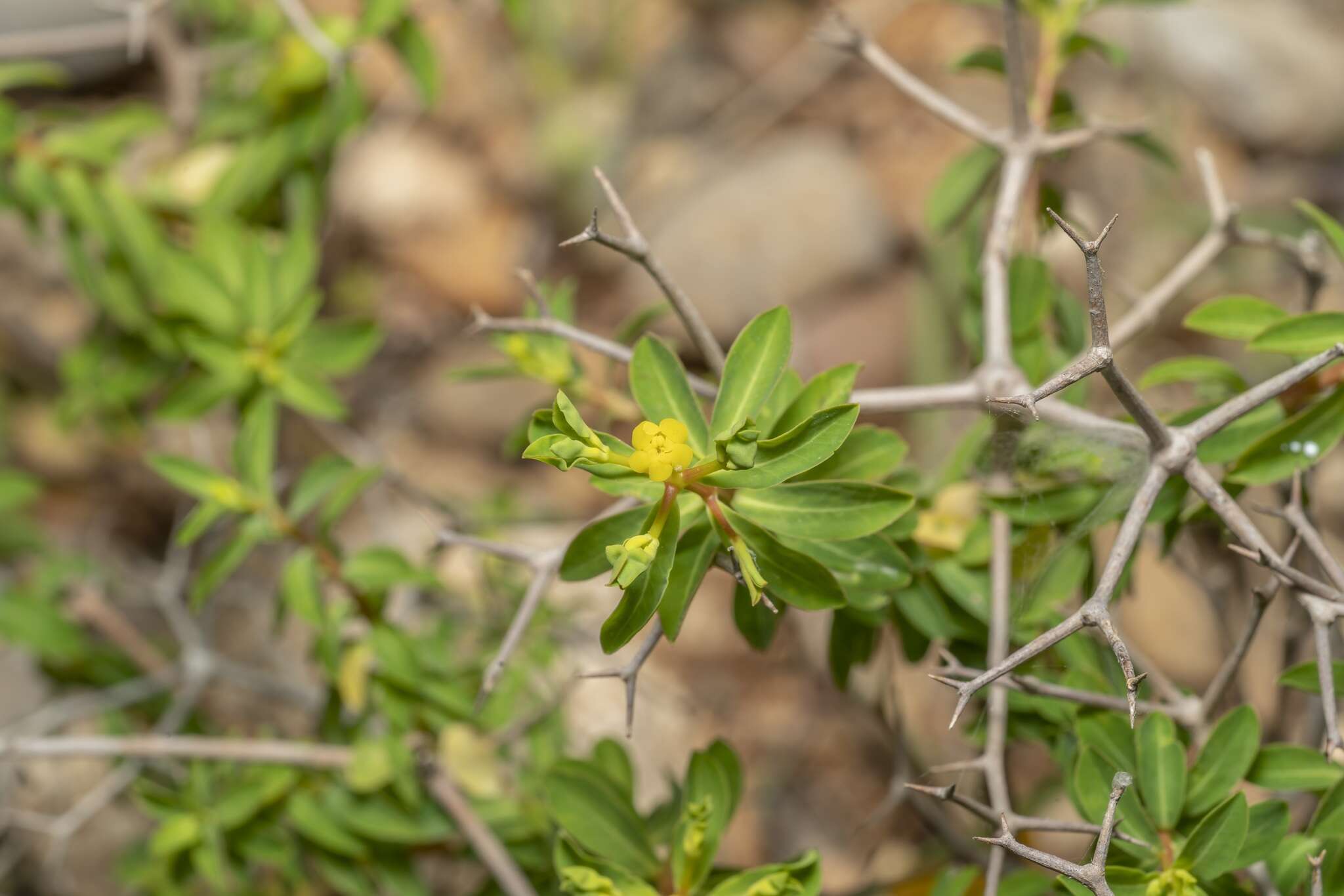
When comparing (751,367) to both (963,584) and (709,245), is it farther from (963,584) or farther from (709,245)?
(709,245)

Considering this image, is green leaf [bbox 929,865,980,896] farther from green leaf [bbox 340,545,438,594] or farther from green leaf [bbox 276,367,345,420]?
green leaf [bbox 276,367,345,420]

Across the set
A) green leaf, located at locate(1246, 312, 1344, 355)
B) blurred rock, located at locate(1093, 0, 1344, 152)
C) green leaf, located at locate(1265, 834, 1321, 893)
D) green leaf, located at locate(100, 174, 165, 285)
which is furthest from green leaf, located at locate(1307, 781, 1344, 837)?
blurred rock, located at locate(1093, 0, 1344, 152)

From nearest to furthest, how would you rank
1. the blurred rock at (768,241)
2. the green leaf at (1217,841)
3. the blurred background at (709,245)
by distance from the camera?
the green leaf at (1217,841), the blurred background at (709,245), the blurred rock at (768,241)

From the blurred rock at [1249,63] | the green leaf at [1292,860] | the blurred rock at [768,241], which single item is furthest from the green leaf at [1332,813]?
the blurred rock at [1249,63]

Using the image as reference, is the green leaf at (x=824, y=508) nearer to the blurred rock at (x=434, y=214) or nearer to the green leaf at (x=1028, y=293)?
the green leaf at (x=1028, y=293)

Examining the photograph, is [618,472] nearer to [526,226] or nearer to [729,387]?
[729,387]

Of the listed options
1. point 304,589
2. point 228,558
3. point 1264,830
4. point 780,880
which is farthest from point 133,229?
point 1264,830
